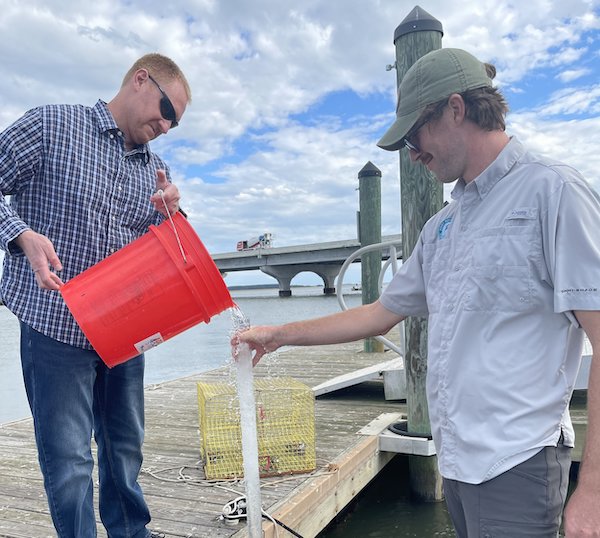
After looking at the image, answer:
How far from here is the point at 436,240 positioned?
165 cm

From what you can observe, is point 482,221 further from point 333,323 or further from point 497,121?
point 333,323

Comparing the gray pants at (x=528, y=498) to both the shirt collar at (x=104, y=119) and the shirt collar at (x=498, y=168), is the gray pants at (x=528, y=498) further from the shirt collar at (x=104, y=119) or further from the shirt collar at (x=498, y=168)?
the shirt collar at (x=104, y=119)

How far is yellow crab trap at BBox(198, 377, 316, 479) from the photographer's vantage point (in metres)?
3.41

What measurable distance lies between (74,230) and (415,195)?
225 centimetres

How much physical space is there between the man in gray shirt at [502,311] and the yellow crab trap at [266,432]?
201cm

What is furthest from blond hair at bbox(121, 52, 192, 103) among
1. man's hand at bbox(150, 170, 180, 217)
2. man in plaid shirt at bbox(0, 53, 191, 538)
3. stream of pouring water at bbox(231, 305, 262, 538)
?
stream of pouring water at bbox(231, 305, 262, 538)

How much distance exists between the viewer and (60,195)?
212 cm

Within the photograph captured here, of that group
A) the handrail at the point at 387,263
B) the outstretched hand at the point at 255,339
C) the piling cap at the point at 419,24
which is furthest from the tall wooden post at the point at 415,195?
the outstretched hand at the point at 255,339

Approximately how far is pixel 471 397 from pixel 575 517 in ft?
1.07

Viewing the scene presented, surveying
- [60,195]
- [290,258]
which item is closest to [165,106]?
[60,195]

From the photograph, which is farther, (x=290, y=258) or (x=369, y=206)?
(x=290, y=258)

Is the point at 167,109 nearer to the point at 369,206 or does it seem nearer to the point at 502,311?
the point at 502,311

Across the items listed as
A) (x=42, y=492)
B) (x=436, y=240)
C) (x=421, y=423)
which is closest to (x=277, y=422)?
(x=421, y=423)

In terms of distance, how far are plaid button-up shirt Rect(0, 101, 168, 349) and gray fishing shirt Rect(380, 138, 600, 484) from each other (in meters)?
1.35
